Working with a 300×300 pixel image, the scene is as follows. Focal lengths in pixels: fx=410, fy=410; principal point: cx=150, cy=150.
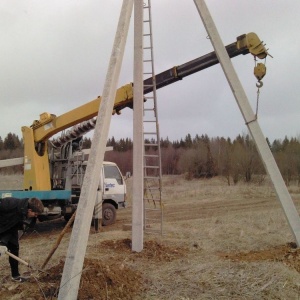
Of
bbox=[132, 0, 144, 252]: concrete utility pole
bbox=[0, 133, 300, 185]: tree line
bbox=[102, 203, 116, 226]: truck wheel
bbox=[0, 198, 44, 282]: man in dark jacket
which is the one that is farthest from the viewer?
bbox=[0, 133, 300, 185]: tree line

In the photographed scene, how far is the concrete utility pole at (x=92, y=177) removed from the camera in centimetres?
577

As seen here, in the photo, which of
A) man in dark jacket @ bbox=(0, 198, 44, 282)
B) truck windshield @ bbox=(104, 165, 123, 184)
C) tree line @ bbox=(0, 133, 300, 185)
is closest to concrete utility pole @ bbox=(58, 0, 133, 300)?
man in dark jacket @ bbox=(0, 198, 44, 282)

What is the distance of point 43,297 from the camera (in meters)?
5.93

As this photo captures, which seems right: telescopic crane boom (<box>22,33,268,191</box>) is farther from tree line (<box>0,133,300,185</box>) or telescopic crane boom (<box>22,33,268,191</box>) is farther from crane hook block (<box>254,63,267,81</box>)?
tree line (<box>0,133,300,185</box>)

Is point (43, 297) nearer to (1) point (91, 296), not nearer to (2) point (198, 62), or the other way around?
(1) point (91, 296)

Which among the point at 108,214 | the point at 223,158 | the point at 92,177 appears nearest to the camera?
the point at 92,177

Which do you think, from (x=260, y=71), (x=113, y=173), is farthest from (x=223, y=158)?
(x=260, y=71)

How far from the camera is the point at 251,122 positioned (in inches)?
340

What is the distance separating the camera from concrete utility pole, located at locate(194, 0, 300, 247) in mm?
8492

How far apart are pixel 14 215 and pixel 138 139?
299 cm

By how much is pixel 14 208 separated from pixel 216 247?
461cm

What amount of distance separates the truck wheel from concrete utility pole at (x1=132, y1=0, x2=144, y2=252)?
20.0 ft

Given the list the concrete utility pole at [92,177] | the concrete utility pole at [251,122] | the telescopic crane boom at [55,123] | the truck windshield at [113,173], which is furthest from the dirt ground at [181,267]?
the truck windshield at [113,173]

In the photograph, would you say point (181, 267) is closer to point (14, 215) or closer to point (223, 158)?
point (14, 215)
